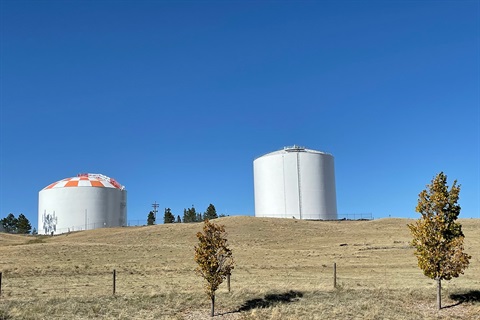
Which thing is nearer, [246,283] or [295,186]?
[246,283]

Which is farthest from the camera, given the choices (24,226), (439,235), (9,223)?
(9,223)

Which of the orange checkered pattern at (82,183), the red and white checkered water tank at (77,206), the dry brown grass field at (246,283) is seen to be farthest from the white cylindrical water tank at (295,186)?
the orange checkered pattern at (82,183)

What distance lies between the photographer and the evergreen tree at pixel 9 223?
488ft

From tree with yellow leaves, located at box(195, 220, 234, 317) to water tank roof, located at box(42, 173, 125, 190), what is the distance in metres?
77.9

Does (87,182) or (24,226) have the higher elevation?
(87,182)

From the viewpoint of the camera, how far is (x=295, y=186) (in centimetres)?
8994

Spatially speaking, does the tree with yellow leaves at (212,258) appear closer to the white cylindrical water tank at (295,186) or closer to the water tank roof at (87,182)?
the white cylindrical water tank at (295,186)

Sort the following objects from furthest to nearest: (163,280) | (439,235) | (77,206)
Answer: (77,206) < (163,280) < (439,235)

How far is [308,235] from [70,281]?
43.5 meters

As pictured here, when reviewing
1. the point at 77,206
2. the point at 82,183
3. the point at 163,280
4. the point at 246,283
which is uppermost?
the point at 82,183

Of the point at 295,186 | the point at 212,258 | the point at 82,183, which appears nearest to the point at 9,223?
the point at 82,183

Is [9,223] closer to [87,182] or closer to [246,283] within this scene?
[87,182]

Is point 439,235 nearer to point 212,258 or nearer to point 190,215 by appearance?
point 212,258

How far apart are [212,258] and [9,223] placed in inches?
5925
